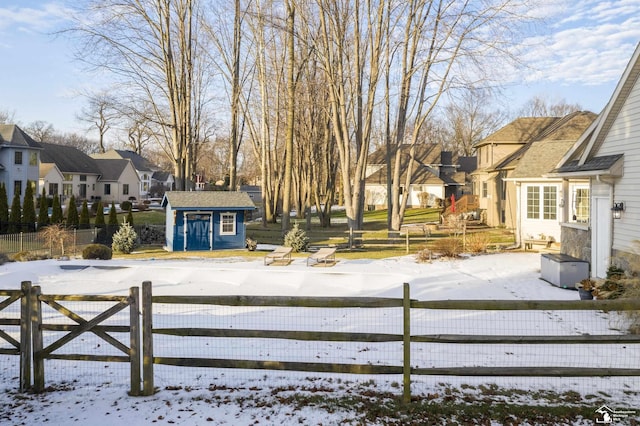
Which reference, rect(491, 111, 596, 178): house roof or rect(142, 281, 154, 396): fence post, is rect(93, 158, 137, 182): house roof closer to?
rect(491, 111, 596, 178): house roof

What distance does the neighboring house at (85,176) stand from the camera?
51438 mm

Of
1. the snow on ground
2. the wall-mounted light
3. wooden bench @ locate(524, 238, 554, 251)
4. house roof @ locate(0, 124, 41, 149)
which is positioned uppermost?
house roof @ locate(0, 124, 41, 149)

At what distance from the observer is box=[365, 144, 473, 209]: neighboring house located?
49.1 metres

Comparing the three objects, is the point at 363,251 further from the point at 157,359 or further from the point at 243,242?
the point at 157,359

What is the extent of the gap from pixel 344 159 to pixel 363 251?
4655mm

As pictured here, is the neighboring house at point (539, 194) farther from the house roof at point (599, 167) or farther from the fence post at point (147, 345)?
the fence post at point (147, 345)

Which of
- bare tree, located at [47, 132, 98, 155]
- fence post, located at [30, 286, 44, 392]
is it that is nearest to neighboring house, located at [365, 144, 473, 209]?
fence post, located at [30, 286, 44, 392]

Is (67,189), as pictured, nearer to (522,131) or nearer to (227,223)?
(227,223)

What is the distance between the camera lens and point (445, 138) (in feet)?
259

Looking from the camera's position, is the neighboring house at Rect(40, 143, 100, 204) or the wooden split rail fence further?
the neighboring house at Rect(40, 143, 100, 204)

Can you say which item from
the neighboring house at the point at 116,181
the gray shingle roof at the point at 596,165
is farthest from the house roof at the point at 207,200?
the neighboring house at the point at 116,181

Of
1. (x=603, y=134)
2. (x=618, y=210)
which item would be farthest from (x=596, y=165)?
(x=618, y=210)

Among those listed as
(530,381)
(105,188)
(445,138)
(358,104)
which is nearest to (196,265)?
(358,104)

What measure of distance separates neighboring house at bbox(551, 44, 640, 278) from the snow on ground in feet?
5.46
